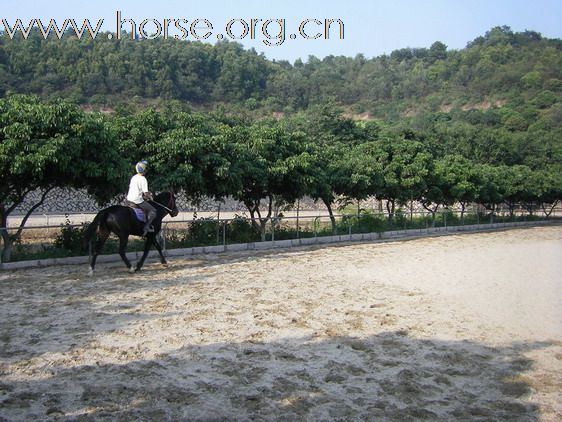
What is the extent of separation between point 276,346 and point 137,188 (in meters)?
6.62

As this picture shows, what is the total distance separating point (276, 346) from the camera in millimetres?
6840

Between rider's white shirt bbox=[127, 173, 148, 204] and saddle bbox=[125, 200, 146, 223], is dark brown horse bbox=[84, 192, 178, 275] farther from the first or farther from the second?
rider's white shirt bbox=[127, 173, 148, 204]

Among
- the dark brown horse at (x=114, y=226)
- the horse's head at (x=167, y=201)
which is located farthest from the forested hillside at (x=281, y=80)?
the dark brown horse at (x=114, y=226)

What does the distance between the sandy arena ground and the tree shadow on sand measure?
20 millimetres

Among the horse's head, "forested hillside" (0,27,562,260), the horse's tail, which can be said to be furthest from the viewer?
"forested hillside" (0,27,562,260)

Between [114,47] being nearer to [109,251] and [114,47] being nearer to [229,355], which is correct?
[109,251]

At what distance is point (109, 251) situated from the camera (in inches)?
591

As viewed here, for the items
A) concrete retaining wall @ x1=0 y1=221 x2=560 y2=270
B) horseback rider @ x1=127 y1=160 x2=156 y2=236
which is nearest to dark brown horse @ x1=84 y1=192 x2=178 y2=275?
horseback rider @ x1=127 y1=160 x2=156 y2=236

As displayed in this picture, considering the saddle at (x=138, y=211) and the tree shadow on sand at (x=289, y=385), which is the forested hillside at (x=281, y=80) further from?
the tree shadow on sand at (x=289, y=385)

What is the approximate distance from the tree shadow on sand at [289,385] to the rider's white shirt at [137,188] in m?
6.16

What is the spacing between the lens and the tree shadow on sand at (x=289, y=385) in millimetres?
4828

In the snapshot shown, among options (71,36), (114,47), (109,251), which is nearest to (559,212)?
(109,251)

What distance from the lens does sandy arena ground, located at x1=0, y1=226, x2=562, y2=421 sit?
500cm

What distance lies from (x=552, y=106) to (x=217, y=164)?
300ft
